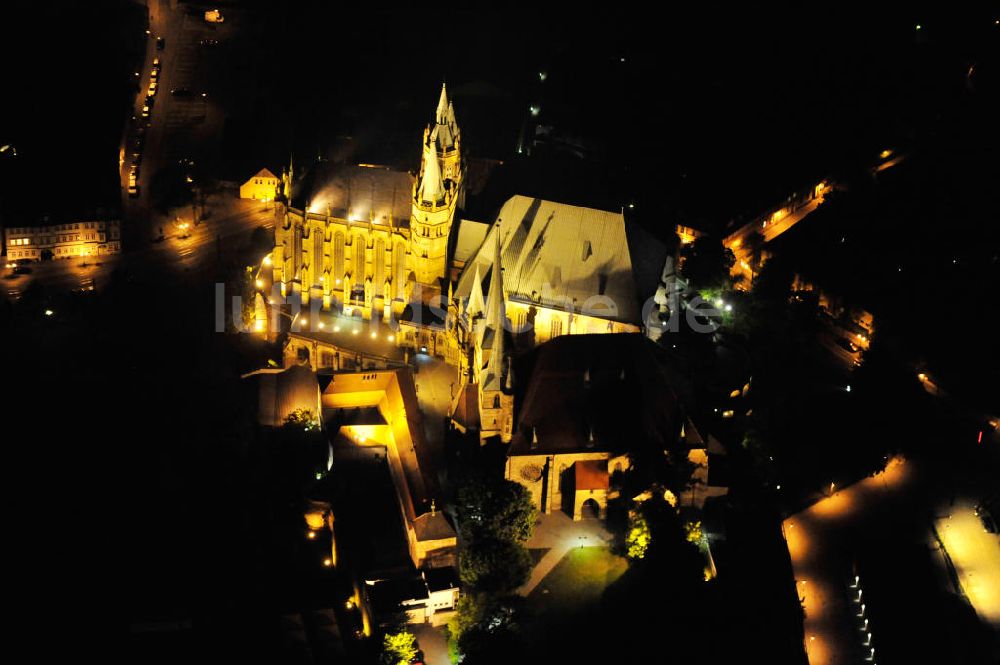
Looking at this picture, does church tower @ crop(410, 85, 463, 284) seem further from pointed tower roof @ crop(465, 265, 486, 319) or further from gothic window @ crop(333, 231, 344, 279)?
pointed tower roof @ crop(465, 265, 486, 319)

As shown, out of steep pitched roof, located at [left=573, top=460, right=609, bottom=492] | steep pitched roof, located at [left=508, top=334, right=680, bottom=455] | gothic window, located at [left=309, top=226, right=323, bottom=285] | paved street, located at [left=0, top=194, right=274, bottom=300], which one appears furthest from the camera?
paved street, located at [left=0, top=194, right=274, bottom=300]

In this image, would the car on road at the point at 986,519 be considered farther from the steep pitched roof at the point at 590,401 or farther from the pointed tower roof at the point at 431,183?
the pointed tower roof at the point at 431,183

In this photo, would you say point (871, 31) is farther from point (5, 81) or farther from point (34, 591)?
point (34, 591)

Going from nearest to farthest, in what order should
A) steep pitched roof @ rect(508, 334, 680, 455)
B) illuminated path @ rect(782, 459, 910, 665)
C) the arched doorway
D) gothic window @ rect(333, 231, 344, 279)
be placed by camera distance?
illuminated path @ rect(782, 459, 910, 665) < steep pitched roof @ rect(508, 334, 680, 455) < the arched doorway < gothic window @ rect(333, 231, 344, 279)

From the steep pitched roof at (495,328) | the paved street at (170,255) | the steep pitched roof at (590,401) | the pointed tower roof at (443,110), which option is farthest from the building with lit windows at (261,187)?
the steep pitched roof at (590,401)

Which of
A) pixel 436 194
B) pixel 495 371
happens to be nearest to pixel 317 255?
pixel 436 194

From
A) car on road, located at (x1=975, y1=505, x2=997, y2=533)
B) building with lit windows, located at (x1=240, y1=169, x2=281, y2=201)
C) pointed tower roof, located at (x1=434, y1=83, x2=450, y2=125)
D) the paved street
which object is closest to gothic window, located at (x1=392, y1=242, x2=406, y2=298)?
pointed tower roof, located at (x1=434, y1=83, x2=450, y2=125)

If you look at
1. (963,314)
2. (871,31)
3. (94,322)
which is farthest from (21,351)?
(871,31)
